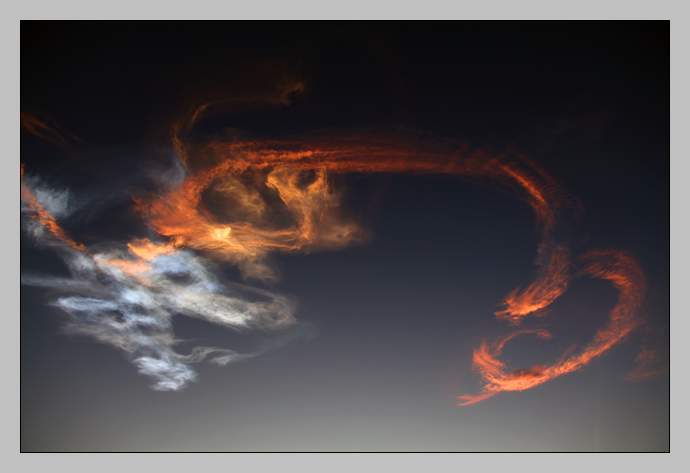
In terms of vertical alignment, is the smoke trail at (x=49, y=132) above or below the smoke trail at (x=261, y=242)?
above

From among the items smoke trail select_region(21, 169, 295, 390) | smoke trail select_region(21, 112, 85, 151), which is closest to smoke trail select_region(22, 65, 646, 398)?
smoke trail select_region(21, 169, 295, 390)

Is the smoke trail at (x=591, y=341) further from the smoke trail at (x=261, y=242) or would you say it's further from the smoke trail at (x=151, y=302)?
the smoke trail at (x=151, y=302)

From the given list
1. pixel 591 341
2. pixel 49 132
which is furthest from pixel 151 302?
pixel 591 341

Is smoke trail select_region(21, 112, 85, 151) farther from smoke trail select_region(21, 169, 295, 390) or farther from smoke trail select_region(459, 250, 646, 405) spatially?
smoke trail select_region(459, 250, 646, 405)

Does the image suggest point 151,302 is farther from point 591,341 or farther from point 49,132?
point 591,341

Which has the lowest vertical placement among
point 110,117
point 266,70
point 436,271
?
point 436,271

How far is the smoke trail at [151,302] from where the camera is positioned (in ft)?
12.8

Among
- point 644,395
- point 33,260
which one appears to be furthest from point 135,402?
point 644,395

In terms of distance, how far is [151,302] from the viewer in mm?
3969

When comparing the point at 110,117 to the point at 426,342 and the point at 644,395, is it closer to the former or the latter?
the point at 426,342

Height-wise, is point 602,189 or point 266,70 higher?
point 266,70

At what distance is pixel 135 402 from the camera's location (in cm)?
397

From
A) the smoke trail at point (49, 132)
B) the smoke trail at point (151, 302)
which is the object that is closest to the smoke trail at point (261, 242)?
the smoke trail at point (151, 302)

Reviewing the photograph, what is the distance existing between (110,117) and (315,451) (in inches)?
193
